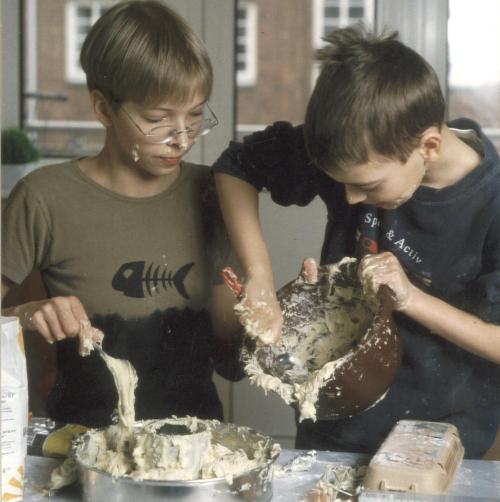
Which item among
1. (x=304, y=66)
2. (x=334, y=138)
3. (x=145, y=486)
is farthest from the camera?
(x=304, y=66)

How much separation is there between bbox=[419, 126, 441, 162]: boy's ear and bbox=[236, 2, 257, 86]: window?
345 millimetres

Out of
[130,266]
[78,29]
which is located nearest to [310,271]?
[130,266]

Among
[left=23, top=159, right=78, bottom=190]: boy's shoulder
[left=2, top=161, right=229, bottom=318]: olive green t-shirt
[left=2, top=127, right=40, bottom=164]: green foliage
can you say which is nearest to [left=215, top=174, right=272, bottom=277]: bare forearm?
[left=2, top=161, right=229, bottom=318]: olive green t-shirt

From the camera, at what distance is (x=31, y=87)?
113 centimetres

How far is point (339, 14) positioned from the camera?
97cm

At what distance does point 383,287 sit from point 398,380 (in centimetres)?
17

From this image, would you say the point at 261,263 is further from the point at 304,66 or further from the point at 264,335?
the point at 304,66

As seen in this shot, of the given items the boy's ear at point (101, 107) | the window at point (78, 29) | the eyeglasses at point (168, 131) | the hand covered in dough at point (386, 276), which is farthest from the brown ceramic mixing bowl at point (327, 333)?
the window at point (78, 29)

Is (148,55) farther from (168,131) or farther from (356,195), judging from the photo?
(356,195)

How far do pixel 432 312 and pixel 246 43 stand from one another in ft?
1.52

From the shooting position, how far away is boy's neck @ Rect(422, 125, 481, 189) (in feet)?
2.66

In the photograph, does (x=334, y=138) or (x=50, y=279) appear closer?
(x=334, y=138)

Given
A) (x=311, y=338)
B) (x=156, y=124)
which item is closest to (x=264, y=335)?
(x=311, y=338)

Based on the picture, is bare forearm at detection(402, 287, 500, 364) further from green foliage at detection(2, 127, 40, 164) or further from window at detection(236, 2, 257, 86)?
green foliage at detection(2, 127, 40, 164)
